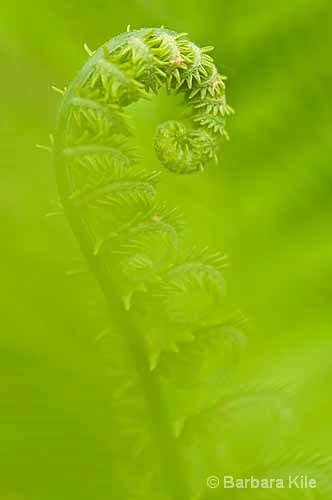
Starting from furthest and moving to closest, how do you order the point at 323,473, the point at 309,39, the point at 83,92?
the point at 309,39 < the point at 323,473 < the point at 83,92

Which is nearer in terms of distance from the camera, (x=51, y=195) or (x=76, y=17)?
(x=51, y=195)

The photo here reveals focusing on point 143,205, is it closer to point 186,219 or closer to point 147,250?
point 147,250

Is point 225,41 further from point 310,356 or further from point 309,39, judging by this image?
point 310,356

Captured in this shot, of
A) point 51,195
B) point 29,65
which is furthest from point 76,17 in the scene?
point 51,195

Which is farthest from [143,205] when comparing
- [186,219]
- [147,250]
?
[186,219]

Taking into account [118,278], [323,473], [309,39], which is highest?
[309,39]

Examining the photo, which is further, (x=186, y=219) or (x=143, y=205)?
(x=186, y=219)

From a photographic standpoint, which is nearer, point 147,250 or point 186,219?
point 147,250

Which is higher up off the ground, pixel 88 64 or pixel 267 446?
pixel 88 64
